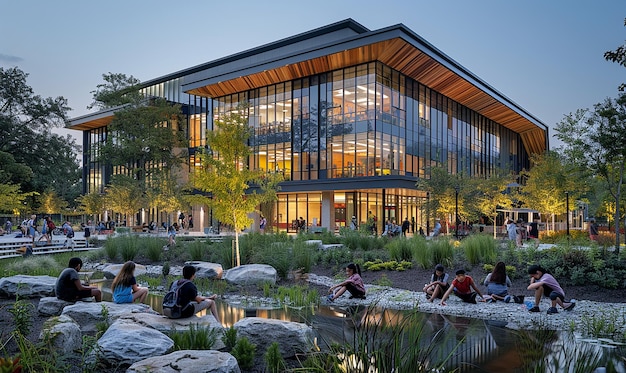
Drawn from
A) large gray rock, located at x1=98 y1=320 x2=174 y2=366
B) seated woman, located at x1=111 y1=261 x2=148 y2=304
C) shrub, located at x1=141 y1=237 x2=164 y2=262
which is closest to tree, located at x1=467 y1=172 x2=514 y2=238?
shrub, located at x1=141 y1=237 x2=164 y2=262

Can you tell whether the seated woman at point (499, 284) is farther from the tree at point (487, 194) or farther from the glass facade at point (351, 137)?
the glass facade at point (351, 137)

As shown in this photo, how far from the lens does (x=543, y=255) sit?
47.9ft

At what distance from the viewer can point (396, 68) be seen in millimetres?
38094

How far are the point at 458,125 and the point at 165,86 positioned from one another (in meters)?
36.5

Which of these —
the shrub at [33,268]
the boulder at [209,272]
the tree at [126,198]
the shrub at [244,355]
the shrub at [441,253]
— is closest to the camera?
the shrub at [244,355]

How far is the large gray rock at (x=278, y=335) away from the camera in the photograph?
687cm

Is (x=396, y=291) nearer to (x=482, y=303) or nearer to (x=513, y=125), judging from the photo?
(x=482, y=303)

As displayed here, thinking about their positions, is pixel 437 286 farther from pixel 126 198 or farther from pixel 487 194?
pixel 126 198

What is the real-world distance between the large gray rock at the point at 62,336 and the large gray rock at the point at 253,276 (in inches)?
312

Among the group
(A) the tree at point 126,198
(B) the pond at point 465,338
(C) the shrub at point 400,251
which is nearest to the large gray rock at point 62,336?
(B) the pond at point 465,338

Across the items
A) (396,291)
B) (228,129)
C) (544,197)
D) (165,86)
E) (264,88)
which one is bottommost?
(396,291)

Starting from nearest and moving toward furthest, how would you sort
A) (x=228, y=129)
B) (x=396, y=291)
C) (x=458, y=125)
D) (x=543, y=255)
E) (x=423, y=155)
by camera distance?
(x=396, y=291), (x=543, y=255), (x=228, y=129), (x=423, y=155), (x=458, y=125)

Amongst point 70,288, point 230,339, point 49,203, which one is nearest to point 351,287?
point 230,339

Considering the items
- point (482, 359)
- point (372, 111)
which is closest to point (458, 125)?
point (372, 111)
